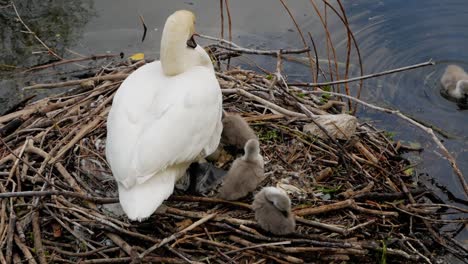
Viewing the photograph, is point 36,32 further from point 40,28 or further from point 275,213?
point 275,213

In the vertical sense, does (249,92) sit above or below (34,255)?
above

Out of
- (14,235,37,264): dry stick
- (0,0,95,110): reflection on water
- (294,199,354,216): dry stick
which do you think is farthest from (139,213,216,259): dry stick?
(0,0,95,110): reflection on water

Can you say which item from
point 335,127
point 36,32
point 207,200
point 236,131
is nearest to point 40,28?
point 36,32

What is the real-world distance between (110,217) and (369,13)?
493 centimetres

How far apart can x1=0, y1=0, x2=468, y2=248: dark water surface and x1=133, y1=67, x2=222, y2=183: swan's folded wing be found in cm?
302

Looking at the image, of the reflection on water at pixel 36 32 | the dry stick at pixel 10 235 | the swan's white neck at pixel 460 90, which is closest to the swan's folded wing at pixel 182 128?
the dry stick at pixel 10 235

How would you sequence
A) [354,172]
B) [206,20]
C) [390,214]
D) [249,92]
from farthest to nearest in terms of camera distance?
[206,20]
[249,92]
[354,172]
[390,214]

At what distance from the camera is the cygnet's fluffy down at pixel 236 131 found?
21.1ft

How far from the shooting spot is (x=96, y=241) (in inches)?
231

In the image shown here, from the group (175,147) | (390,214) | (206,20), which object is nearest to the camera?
(175,147)

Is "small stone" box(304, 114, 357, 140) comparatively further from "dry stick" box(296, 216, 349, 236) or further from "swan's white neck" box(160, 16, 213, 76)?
"swan's white neck" box(160, 16, 213, 76)

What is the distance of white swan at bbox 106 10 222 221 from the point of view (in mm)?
5445

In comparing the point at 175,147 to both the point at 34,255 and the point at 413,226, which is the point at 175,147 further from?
the point at 413,226

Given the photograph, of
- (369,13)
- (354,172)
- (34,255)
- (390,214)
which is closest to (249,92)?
(354,172)
